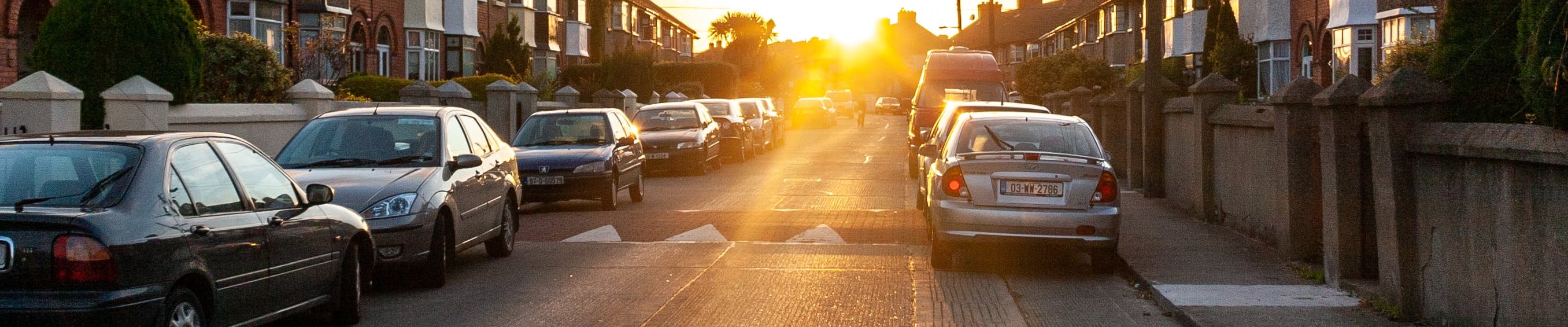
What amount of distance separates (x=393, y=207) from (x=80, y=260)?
399 cm

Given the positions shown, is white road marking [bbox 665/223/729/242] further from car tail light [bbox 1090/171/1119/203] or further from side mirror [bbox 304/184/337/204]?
side mirror [bbox 304/184/337/204]

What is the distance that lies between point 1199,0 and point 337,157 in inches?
1593

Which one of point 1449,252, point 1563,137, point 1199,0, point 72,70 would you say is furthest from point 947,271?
point 1199,0

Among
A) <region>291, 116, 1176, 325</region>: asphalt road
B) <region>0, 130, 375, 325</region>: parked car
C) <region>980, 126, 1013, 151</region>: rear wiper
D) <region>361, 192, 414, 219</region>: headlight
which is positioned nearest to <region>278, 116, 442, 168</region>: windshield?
<region>361, 192, 414, 219</region>: headlight

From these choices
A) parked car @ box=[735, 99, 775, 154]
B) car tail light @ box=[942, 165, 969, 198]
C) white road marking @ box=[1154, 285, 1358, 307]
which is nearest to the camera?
white road marking @ box=[1154, 285, 1358, 307]

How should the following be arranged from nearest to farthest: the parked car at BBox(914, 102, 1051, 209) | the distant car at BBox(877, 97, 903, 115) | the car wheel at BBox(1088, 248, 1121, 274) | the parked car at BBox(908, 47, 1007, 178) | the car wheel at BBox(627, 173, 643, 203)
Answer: the car wheel at BBox(1088, 248, 1121, 274)
the parked car at BBox(914, 102, 1051, 209)
the car wheel at BBox(627, 173, 643, 203)
the parked car at BBox(908, 47, 1007, 178)
the distant car at BBox(877, 97, 903, 115)

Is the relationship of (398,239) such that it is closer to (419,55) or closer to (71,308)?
(71,308)

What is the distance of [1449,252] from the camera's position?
7594mm

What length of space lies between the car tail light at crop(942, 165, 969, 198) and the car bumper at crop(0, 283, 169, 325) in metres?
6.43

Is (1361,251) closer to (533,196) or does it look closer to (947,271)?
(947,271)

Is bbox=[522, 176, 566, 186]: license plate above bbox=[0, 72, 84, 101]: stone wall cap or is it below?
below

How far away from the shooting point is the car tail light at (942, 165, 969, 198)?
1090 centimetres

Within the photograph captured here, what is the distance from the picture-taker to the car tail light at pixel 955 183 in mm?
10898

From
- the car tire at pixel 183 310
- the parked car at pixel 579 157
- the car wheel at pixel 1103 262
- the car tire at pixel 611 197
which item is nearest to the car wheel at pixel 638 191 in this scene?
the parked car at pixel 579 157
